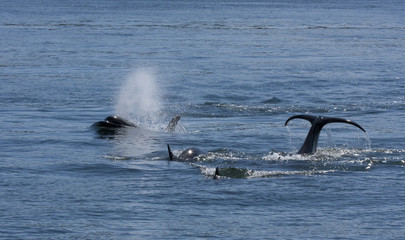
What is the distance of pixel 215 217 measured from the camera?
20.5 metres

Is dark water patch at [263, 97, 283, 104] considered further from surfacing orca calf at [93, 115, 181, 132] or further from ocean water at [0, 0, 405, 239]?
surfacing orca calf at [93, 115, 181, 132]

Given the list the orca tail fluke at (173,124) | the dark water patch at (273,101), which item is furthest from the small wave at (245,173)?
the dark water patch at (273,101)

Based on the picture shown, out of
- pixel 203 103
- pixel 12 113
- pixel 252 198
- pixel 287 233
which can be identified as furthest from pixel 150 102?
pixel 287 233

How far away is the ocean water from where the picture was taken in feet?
66.6

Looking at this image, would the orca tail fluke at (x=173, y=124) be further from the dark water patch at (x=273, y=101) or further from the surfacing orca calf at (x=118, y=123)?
the dark water patch at (x=273, y=101)

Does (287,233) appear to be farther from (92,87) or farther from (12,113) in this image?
(92,87)

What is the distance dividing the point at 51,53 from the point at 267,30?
125ft

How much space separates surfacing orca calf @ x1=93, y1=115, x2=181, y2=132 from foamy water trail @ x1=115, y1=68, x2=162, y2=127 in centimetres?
216

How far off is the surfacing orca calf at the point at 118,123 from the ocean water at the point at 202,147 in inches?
17.8

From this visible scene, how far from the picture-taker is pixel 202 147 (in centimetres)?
2933

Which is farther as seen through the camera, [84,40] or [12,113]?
[84,40]

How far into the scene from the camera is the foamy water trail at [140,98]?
3769 cm

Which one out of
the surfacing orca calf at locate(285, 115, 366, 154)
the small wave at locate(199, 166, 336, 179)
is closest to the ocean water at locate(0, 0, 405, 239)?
the small wave at locate(199, 166, 336, 179)

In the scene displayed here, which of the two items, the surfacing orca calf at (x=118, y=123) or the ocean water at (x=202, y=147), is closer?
the ocean water at (x=202, y=147)
